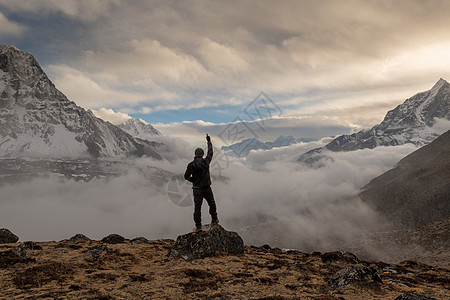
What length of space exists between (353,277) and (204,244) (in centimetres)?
880

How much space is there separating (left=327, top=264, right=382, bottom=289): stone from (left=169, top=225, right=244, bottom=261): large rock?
749cm

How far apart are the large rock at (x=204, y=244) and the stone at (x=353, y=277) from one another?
749cm

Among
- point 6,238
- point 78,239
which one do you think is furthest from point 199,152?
point 6,238

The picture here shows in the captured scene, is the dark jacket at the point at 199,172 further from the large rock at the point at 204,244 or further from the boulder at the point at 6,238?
the boulder at the point at 6,238

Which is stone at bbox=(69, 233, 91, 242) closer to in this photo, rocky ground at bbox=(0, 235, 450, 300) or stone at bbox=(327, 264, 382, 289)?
rocky ground at bbox=(0, 235, 450, 300)

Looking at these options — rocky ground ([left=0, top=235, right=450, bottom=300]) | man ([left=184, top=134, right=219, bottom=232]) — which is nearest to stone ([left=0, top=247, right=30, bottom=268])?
rocky ground ([left=0, top=235, right=450, bottom=300])

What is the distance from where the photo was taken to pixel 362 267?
11.8 m

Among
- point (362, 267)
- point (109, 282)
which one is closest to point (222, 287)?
point (109, 282)

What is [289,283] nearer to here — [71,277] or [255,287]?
[255,287]

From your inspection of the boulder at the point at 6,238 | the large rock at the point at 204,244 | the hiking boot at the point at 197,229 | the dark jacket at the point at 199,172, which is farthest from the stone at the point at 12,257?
the boulder at the point at 6,238

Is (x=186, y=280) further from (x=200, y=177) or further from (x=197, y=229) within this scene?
(x=200, y=177)

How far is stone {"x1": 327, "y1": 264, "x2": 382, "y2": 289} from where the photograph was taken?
1118 cm

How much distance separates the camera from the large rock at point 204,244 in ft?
53.2

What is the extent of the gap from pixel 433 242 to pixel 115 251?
196710 millimetres
